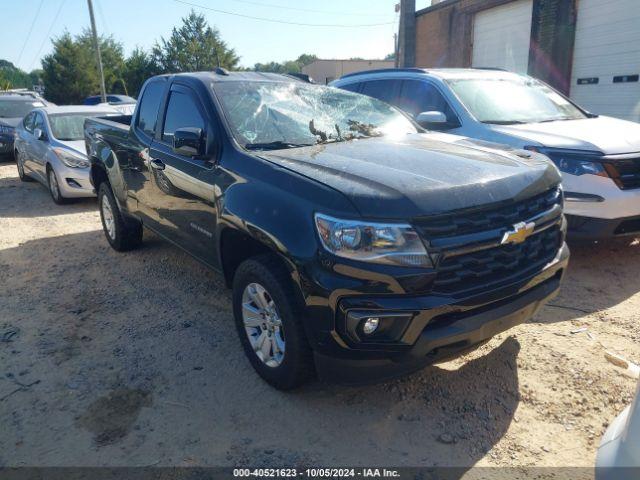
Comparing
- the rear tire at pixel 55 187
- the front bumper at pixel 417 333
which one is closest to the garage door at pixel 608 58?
the front bumper at pixel 417 333

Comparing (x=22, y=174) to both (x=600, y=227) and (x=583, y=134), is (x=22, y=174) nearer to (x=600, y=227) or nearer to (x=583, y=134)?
(x=583, y=134)

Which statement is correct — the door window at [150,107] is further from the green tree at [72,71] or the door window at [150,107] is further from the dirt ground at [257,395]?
the green tree at [72,71]

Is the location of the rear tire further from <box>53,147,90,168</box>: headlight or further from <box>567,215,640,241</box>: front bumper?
<box>567,215,640,241</box>: front bumper

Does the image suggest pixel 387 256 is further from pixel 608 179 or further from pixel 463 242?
pixel 608 179

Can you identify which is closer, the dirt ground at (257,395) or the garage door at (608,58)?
the dirt ground at (257,395)

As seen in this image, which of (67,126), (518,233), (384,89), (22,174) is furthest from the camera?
(22,174)

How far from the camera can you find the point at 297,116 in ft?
12.8

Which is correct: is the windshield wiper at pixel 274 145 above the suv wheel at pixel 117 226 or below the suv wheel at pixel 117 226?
above

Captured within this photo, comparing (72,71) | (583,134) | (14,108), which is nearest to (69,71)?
(72,71)

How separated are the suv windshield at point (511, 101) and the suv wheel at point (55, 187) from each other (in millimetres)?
6199

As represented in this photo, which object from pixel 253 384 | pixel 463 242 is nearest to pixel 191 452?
pixel 253 384

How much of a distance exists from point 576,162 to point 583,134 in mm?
479

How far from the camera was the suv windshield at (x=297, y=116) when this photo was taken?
11.9 feet

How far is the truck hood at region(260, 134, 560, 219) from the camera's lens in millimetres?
2561
